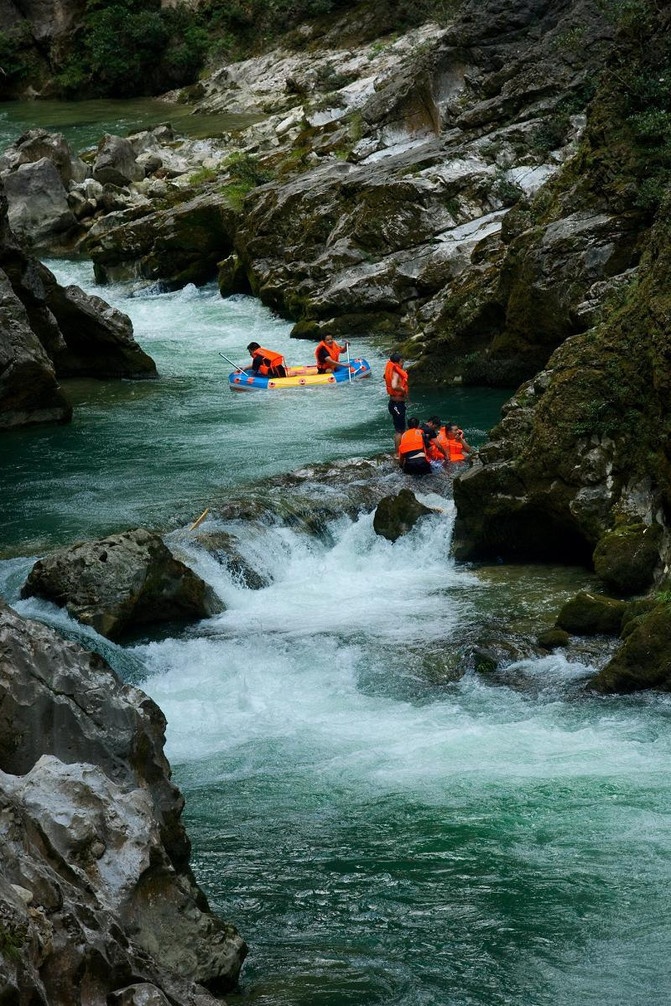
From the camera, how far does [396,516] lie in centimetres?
1487

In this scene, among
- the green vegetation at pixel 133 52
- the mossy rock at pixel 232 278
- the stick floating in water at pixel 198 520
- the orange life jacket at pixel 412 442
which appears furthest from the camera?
the green vegetation at pixel 133 52

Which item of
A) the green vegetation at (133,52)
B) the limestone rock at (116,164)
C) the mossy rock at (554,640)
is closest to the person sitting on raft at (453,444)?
the mossy rock at (554,640)

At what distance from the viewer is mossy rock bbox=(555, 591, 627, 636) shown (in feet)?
38.2

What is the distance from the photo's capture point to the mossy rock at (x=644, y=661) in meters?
10.4

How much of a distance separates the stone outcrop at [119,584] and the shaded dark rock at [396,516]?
2.72 metres

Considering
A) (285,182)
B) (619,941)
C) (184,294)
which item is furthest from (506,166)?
(619,941)

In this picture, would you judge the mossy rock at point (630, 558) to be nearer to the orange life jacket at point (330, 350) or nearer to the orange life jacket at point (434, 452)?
the orange life jacket at point (434, 452)

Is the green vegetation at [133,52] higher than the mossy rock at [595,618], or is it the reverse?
the green vegetation at [133,52]

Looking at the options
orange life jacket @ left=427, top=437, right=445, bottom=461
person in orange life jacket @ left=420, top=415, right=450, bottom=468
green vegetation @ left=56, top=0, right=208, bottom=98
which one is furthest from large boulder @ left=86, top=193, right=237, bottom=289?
green vegetation @ left=56, top=0, right=208, bottom=98

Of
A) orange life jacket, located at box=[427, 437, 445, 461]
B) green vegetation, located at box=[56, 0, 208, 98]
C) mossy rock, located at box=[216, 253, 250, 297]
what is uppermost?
green vegetation, located at box=[56, 0, 208, 98]

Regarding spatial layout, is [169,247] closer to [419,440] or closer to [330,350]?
[330,350]

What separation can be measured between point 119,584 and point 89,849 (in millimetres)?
7423

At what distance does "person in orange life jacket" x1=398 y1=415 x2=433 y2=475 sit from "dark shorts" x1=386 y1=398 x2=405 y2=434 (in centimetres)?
138

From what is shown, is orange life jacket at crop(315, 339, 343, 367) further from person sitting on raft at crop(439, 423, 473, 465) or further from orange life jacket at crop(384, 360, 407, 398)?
person sitting on raft at crop(439, 423, 473, 465)
